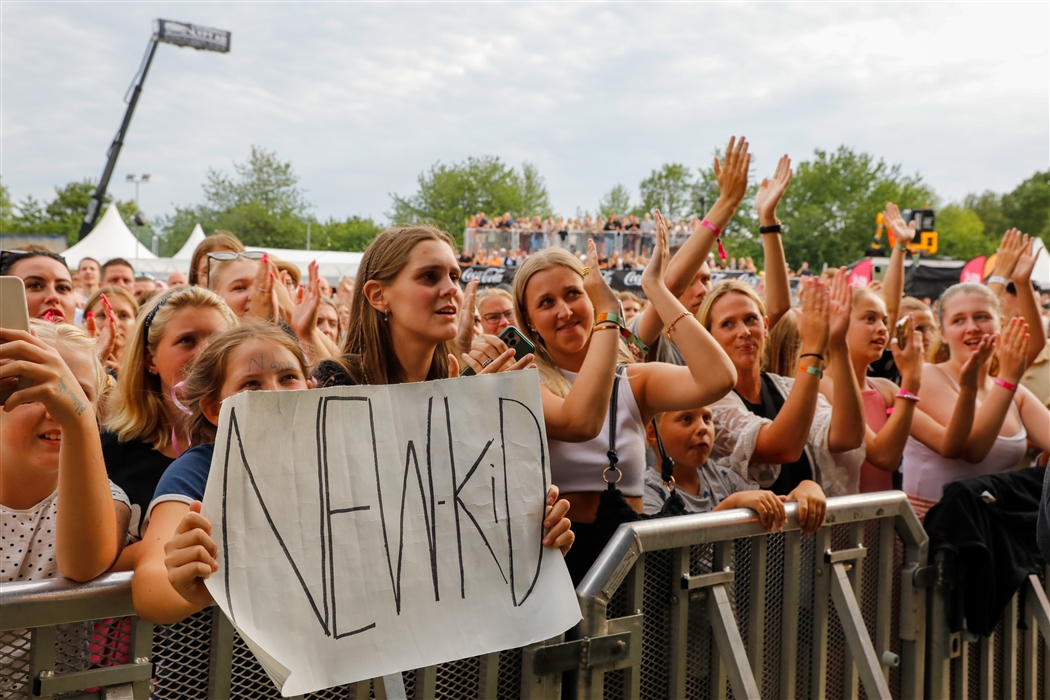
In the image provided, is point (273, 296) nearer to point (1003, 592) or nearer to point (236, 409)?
point (236, 409)

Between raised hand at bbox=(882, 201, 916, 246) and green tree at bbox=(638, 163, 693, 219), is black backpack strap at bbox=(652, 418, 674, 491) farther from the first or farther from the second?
green tree at bbox=(638, 163, 693, 219)

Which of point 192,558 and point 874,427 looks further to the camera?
point 874,427

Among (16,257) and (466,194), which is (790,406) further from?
(466,194)

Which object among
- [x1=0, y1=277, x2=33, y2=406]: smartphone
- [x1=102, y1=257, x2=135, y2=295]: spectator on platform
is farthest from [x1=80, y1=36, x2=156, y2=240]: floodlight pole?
[x1=0, y1=277, x2=33, y2=406]: smartphone

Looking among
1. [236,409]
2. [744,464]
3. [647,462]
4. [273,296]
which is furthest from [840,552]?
[273,296]

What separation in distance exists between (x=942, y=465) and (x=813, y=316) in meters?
1.04

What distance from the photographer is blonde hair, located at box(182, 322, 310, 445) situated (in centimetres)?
200

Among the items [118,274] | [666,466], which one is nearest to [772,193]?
[666,466]

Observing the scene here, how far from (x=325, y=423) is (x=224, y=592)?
0.37m

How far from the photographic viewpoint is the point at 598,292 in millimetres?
2611

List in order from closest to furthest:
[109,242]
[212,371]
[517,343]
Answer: [212,371]
[517,343]
[109,242]

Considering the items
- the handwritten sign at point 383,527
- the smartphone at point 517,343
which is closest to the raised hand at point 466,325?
the smartphone at point 517,343

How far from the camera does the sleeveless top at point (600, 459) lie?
2.54 m

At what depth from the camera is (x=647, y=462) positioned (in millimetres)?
3033
